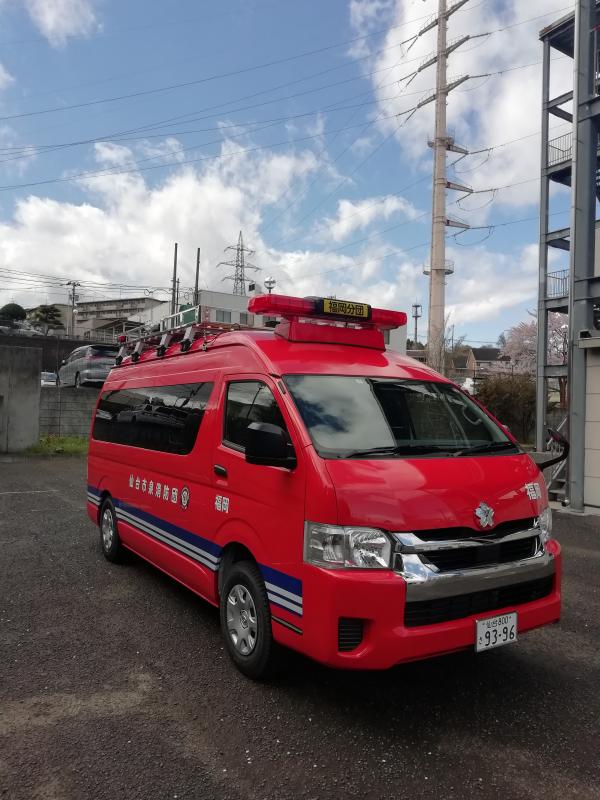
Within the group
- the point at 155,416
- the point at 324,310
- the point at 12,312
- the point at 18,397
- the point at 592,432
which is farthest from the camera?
the point at 12,312

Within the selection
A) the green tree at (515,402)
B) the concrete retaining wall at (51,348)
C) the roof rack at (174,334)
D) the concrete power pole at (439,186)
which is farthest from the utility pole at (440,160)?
the roof rack at (174,334)

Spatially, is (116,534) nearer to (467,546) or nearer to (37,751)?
(37,751)

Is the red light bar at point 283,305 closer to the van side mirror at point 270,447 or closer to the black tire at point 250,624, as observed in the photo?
the van side mirror at point 270,447

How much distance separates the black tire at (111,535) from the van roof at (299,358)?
2.32m

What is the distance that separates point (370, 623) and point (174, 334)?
352 centimetres

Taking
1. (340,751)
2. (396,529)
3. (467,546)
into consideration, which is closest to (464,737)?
(340,751)

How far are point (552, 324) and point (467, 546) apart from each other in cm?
3907

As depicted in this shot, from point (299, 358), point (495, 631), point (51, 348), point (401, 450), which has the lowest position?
point (495, 631)

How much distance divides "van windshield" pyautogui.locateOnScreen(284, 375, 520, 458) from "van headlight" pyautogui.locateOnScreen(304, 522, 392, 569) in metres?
0.45

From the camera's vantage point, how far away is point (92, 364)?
19281 mm

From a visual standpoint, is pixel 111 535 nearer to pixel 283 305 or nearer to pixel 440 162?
pixel 283 305

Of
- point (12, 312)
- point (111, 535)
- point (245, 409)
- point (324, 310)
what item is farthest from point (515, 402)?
point (12, 312)

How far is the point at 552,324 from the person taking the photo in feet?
126

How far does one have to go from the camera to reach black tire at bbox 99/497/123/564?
6055 millimetres
